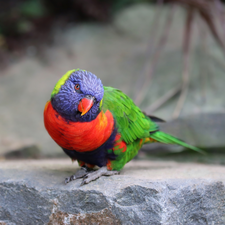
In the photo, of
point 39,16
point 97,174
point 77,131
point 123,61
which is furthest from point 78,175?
point 39,16

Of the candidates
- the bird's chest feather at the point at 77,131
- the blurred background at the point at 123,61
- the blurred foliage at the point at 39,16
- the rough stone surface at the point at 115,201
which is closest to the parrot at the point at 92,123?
Result: the bird's chest feather at the point at 77,131

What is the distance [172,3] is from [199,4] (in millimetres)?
595

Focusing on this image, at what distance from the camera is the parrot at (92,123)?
2.21m

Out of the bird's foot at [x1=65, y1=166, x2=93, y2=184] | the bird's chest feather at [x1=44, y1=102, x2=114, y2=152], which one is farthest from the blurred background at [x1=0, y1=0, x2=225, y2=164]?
the bird's chest feather at [x1=44, y1=102, x2=114, y2=152]

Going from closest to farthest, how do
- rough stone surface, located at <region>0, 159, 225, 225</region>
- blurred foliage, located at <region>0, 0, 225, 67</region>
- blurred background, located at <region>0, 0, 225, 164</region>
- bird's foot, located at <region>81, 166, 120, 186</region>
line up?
rough stone surface, located at <region>0, 159, 225, 225</region> < bird's foot, located at <region>81, 166, 120, 186</region> < blurred background, located at <region>0, 0, 225, 164</region> < blurred foliage, located at <region>0, 0, 225, 67</region>

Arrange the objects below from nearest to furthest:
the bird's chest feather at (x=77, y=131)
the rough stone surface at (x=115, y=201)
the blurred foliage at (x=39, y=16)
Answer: the rough stone surface at (x=115, y=201) → the bird's chest feather at (x=77, y=131) → the blurred foliage at (x=39, y=16)

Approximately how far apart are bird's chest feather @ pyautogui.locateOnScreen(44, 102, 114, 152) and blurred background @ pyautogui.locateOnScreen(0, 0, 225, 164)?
238 centimetres

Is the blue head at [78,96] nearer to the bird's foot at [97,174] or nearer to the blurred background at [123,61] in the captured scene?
the bird's foot at [97,174]

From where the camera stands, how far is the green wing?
258cm

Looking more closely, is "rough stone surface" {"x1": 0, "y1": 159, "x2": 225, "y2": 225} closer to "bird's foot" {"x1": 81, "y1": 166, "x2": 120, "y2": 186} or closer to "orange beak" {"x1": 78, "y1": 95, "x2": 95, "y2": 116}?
"bird's foot" {"x1": 81, "y1": 166, "x2": 120, "y2": 186}

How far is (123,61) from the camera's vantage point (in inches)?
305

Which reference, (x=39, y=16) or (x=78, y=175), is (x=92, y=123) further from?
(x=39, y=16)

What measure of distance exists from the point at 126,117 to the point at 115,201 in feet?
2.73

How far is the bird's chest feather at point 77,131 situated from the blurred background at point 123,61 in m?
2.38
